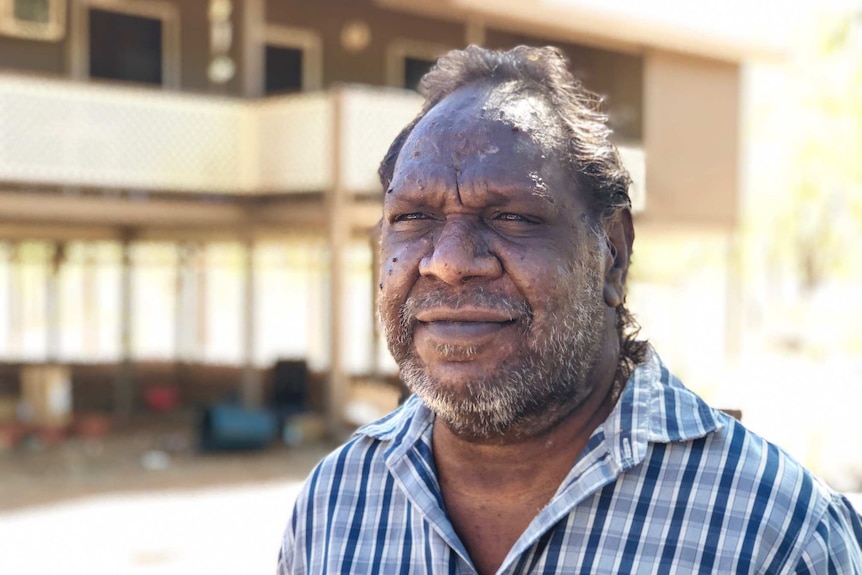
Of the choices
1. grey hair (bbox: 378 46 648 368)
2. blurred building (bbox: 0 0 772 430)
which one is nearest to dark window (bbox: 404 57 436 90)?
blurred building (bbox: 0 0 772 430)

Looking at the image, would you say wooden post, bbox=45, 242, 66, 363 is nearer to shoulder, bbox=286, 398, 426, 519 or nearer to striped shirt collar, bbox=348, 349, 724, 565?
shoulder, bbox=286, 398, 426, 519

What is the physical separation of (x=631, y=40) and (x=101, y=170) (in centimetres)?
790

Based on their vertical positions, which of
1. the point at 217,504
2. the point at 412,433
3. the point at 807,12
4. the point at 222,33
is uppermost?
the point at 807,12

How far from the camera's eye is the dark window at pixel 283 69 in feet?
44.3

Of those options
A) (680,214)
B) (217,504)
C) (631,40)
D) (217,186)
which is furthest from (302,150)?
(680,214)

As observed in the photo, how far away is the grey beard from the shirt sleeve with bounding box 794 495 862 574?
48cm

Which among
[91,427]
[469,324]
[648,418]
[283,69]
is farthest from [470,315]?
[283,69]

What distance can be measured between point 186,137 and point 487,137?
9798 mm

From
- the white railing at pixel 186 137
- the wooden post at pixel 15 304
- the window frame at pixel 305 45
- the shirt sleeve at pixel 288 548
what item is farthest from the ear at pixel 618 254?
the wooden post at pixel 15 304

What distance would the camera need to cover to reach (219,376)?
649 inches

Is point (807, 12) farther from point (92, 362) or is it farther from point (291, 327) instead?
point (92, 362)

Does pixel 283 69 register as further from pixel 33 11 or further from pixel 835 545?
pixel 835 545

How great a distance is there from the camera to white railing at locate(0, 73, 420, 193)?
10.4 meters

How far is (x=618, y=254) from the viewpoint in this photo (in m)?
2.09
